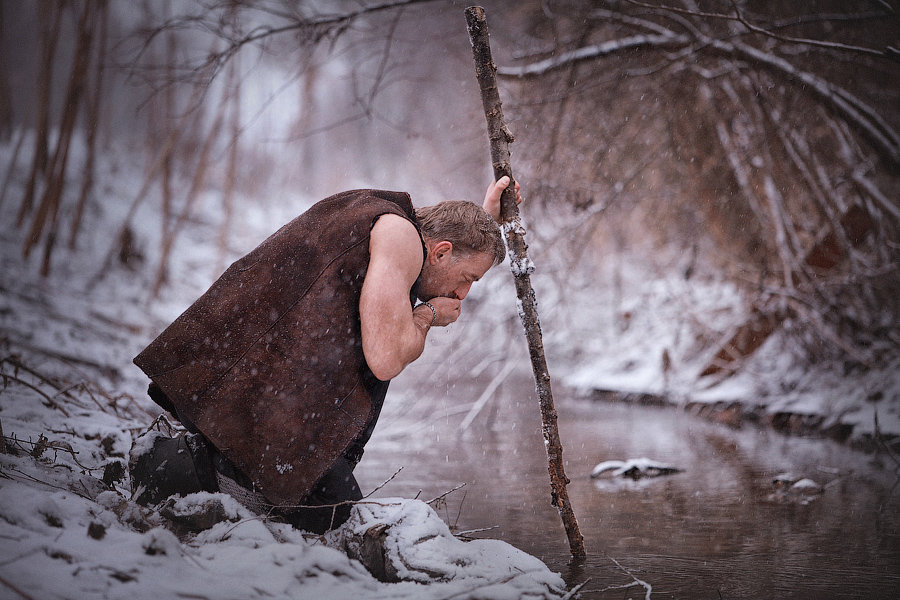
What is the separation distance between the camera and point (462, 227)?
2.05 metres

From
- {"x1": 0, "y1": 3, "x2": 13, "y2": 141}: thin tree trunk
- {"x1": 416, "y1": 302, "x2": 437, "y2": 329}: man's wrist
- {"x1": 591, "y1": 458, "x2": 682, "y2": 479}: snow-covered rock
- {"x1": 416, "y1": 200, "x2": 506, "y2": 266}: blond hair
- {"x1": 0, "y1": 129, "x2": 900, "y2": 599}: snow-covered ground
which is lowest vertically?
{"x1": 591, "y1": 458, "x2": 682, "y2": 479}: snow-covered rock

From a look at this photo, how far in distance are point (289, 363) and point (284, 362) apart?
0.02m

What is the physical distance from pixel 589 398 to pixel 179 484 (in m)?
5.78

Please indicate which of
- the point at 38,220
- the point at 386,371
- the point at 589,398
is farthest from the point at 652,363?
the point at 38,220

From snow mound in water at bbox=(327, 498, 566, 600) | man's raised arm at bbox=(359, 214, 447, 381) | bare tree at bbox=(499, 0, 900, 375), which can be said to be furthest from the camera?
bare tree at bbox=(499, 0, 900, 375)

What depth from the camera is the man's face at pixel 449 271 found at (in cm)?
207

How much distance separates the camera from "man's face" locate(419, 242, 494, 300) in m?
2.07

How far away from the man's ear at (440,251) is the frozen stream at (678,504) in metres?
1.07

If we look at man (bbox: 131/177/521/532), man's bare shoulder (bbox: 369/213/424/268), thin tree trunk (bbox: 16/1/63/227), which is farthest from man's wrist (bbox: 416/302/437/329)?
thin tree trunk (bbox: 16/1/63/227)

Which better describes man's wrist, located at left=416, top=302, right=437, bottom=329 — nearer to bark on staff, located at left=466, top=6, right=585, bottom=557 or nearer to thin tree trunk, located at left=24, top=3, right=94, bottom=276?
bark on staff, located at left=466, top=6, right=585, bottom=557

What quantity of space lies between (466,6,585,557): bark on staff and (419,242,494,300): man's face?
0.21 metres

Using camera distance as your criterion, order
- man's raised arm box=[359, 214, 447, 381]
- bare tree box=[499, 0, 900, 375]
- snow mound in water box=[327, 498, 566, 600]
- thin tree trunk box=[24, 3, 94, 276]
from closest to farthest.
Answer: snow mound in water box=[327, 498, 566, 600], man's raised arm box=[359, 214, 447, 381], bare tree box=[499, 0, 900, 375], thin tree trunk box=[24, 3, 94, 276]

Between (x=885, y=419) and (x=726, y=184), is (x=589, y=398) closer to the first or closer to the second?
(x=726, y=184)

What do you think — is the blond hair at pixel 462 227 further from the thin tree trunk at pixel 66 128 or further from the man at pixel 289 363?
the thin tree trunk at pixel 66 128
